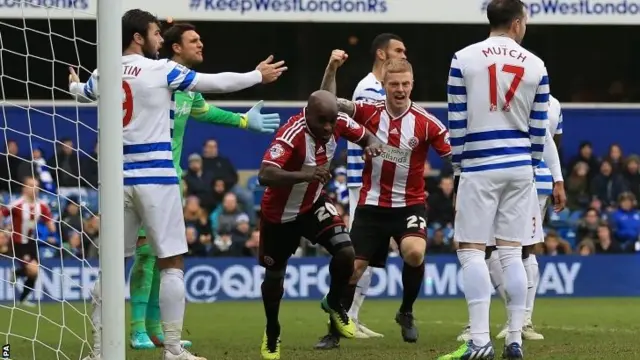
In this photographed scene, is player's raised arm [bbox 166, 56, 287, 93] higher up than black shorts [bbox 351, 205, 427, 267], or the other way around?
player's raised arm [bbox 166, 56, 287, 93]

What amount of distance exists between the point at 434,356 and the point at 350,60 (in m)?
12.0

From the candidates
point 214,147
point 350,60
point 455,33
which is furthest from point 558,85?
point 214,147

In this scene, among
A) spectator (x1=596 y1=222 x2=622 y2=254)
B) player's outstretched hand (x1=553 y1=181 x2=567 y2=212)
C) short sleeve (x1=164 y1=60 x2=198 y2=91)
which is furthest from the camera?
spectator (x1=596 y1=222 x2=622 y2=254)

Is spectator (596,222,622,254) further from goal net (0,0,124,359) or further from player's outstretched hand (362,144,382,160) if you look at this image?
player's outstretched hand (362,144,382,160)

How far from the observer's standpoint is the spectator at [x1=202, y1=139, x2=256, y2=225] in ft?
62.8

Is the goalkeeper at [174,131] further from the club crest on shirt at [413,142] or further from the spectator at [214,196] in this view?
the spectator at [214,196]

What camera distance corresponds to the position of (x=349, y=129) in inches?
388

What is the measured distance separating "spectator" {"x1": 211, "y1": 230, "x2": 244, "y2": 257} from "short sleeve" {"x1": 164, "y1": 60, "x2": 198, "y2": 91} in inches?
398

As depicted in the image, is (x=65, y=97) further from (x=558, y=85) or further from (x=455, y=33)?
(x=558, y=85)

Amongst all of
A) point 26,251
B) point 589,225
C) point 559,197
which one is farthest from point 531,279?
point 589,225

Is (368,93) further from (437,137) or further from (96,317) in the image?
(96,317)

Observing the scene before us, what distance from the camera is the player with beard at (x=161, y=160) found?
8.20 metres

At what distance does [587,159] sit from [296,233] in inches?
483


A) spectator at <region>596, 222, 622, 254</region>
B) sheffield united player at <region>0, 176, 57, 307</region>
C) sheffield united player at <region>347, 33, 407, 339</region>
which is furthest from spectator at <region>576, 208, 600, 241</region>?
sheffield united player at <region>347, 33, 407, 339</region>
